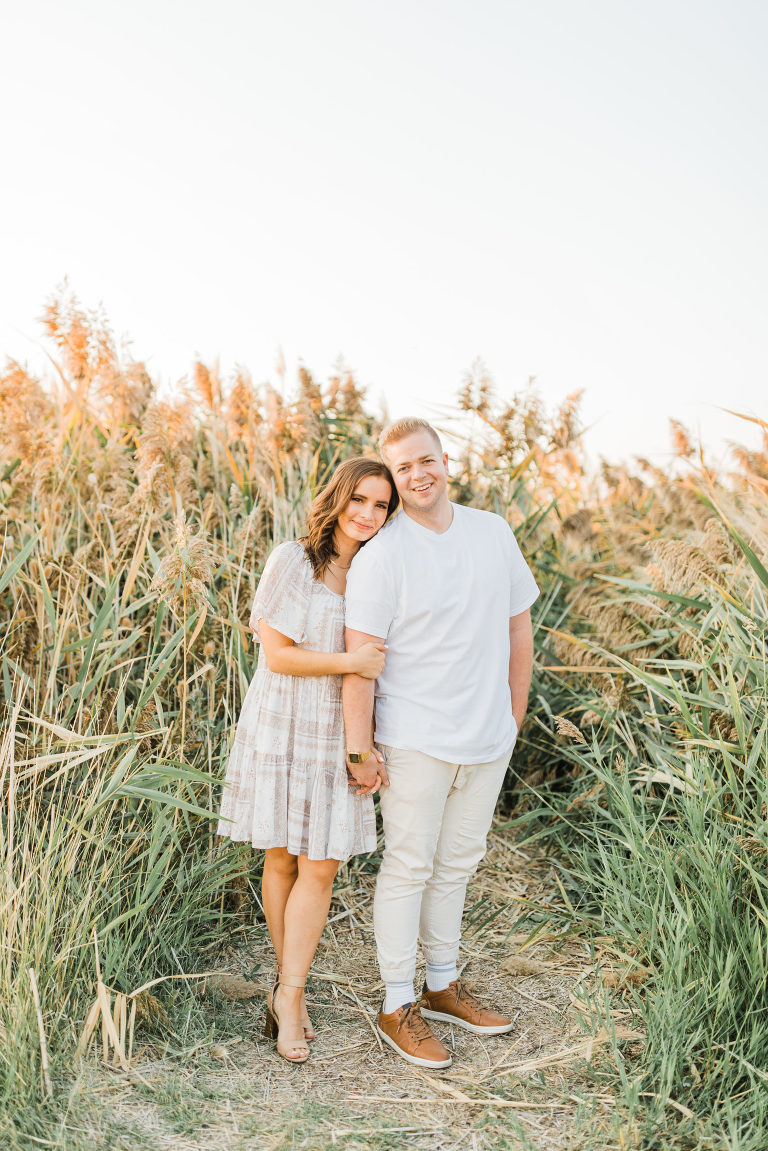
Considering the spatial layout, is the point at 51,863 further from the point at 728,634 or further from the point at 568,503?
the point at 568,503

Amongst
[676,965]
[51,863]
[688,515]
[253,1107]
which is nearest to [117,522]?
[51,863]

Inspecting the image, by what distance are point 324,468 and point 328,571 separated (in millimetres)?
1961

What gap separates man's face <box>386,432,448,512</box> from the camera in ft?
8.66

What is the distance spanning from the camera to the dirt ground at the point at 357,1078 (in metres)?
2.22

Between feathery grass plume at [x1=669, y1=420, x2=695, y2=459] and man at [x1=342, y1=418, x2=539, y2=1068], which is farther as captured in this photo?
feathery grass plume at [x1=669, y1=420, x2=695, y2=459]

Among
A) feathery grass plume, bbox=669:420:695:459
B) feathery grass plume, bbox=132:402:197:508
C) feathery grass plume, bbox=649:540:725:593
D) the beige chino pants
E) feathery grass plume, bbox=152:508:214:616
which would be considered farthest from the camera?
feathery grass plume, bbox=669:420:695:459

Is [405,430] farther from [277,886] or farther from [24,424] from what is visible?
[24,424]

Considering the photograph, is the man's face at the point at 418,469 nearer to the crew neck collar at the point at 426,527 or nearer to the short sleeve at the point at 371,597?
the crew neck collar at the point at 426,527

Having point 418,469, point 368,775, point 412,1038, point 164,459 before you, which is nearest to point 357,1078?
point 412,1038

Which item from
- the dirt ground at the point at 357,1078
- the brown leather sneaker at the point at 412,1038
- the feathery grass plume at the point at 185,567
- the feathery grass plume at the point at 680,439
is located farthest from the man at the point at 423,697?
the feathery grass plume at the point at 680,439

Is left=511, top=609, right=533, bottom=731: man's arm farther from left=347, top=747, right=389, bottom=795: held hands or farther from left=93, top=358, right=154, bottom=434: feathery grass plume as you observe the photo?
left=93, top=358, right=154, bottom=434: feathery grass plume

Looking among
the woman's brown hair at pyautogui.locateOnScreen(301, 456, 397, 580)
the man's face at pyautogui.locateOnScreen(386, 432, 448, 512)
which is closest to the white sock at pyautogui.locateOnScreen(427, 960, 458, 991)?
the woman's brown hair at pyautogui.locateOnScreen(301, 456, 397, 580)

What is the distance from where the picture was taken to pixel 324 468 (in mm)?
4602

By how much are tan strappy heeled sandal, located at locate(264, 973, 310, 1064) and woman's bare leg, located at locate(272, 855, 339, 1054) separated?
15 mm
